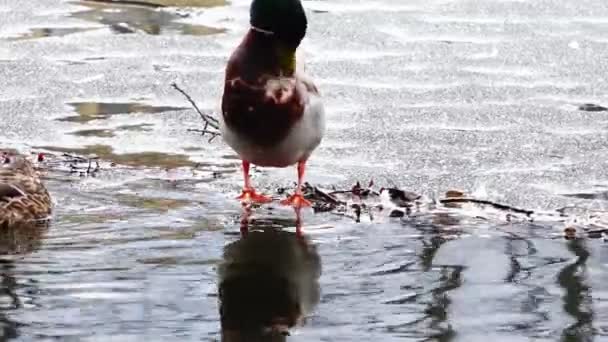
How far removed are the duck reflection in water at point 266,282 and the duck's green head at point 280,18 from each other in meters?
0.75

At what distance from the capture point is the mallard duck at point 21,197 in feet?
17.4

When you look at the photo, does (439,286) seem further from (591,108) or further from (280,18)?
(591,108)

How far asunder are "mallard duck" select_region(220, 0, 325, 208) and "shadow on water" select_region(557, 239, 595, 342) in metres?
1.14

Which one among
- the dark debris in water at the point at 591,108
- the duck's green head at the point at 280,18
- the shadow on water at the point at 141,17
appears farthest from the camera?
the shadow on water at the point at 141,17

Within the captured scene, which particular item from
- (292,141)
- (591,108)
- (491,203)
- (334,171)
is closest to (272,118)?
(292,141)

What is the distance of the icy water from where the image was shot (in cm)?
429

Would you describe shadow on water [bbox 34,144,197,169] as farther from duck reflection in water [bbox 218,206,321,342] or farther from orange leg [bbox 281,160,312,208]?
duck reflection in water [bbox 218,206,321,342]

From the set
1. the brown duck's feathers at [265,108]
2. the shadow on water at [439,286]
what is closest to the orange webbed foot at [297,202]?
the brown duck's feathers at [265,108]

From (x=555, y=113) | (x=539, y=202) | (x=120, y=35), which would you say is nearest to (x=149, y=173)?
(x=539, y=202)

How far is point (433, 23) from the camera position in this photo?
945 cm

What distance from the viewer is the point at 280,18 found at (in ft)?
16.9

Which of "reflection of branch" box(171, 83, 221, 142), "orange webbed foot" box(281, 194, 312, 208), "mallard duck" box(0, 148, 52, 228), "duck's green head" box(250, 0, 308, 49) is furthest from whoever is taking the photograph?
"reflection of branch" box(171, 83, 221, 142)

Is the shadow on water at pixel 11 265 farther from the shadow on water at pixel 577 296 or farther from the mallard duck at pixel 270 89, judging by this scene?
the shadow on water at pixel 577 296

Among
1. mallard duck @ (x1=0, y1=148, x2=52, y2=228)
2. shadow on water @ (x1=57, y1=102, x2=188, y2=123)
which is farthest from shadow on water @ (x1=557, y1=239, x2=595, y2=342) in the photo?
shadow on water @ (x1=57, y1=102, x2=188, y2=123)
